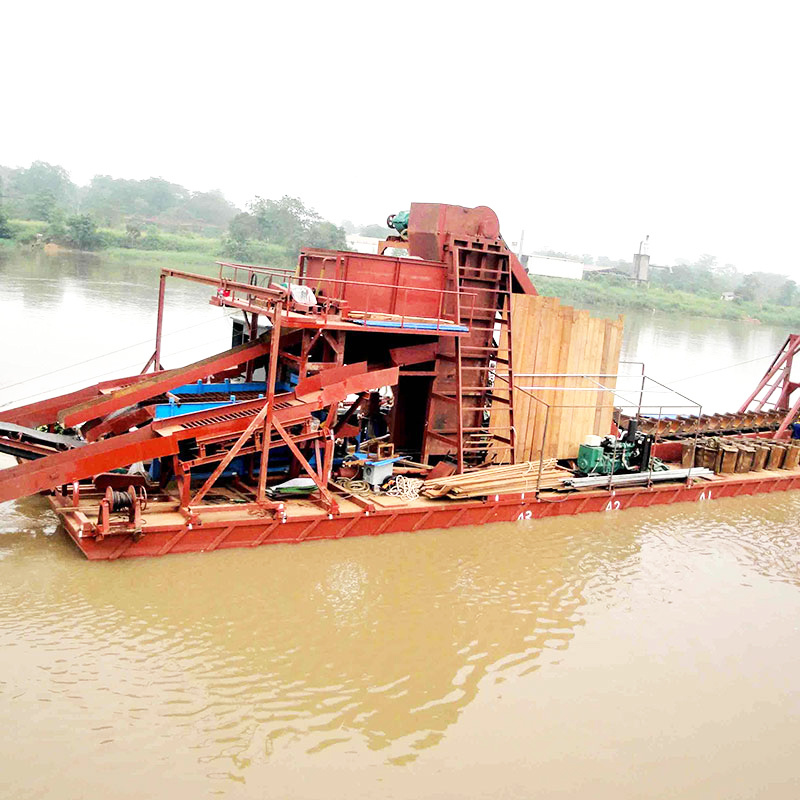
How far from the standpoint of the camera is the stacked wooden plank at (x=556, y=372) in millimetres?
16062

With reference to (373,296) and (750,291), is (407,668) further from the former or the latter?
(750,291)

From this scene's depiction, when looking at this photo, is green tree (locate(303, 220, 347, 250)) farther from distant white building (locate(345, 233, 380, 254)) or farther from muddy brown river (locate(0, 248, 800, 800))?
muddy brown river (locate(0, 248, 800, 800))

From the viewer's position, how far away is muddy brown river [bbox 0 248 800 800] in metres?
7.75

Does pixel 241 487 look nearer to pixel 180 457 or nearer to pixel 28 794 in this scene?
→ pixel 180 457

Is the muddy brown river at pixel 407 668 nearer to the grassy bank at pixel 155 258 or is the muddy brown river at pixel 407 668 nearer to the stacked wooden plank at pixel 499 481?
the stacked wooden plank at pixel 499 481

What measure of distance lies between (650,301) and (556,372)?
6571 centimetres

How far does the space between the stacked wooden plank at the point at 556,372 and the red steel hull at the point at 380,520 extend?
1.50 meters

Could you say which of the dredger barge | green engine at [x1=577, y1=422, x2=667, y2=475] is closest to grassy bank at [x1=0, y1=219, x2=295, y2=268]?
the dredger barge

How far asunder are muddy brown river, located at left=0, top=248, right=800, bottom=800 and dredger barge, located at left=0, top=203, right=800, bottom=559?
591mm

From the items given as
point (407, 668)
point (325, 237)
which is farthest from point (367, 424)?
point (325, 237)

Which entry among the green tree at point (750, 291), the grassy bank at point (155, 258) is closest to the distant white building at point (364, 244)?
the grassy bank at point (155, 258)

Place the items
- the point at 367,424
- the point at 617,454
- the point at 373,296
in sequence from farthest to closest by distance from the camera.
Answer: the point at 617,454, the point at 367,424, the point at 373,296

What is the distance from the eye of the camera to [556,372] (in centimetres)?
1670

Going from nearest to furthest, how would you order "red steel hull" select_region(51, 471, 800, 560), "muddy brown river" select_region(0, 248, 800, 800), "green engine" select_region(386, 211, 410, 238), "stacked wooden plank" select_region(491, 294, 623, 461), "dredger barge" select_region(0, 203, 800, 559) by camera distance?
"muddy brown river" select_region(0, 248, 800, 800) → "red steel hull" select_region(51, 471, 800, 560) → "dredger barge" select_region(0, 203, 800, 559) → "stacked wooden plank" select_region(491, 294, 623, 461) → "green engine" select_region(386, 211, 410, 238)
